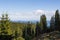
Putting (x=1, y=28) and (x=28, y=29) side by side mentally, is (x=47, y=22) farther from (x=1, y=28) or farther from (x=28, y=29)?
(x=1, y=28)

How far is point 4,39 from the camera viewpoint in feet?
86.2

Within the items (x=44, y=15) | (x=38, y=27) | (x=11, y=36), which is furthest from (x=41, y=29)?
(x=11, y=36)

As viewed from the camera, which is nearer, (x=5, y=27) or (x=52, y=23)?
(x=5, y=27)

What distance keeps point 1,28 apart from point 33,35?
53.9 feet

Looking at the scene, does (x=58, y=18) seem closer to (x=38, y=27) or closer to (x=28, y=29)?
(x=38, y=27)

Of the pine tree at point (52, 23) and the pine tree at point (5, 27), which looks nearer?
the pine tree at point (5, 27)

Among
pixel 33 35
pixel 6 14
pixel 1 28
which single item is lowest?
pixel 33 35

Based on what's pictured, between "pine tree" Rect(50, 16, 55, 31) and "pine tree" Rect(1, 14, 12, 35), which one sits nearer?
"pine tree" Rect(1, 14, 12, 35)

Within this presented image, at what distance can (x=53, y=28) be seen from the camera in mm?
46688

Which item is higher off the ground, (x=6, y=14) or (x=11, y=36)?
(x=6, y=14)

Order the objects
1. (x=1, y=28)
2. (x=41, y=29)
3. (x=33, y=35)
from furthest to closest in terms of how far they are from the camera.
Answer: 1. (x=41, y=29)
2. (x=33, y=35)
3. (x=1, y=28)

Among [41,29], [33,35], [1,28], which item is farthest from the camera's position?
[41,29]

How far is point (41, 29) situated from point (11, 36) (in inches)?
764

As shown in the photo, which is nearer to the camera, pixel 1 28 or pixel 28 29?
pixel 1 28
